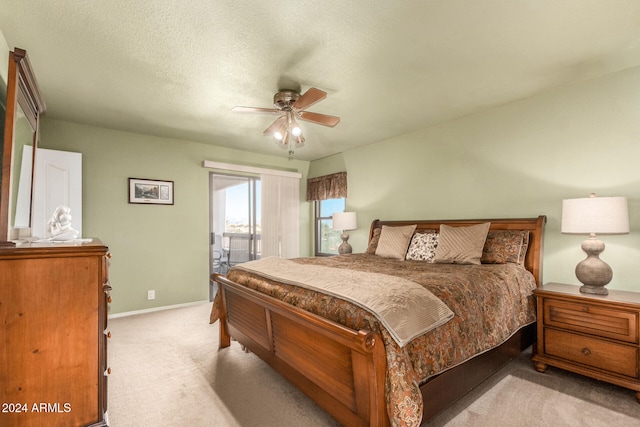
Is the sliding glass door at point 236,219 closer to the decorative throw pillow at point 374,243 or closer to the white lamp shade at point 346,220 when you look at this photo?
the white lamp shade at point 346,220

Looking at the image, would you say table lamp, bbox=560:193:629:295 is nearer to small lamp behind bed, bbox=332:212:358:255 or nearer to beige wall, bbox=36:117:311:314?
small lamp behind bed, bbox=332:212:358:255

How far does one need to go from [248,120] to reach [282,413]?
9.92ft

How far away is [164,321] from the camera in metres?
3.72

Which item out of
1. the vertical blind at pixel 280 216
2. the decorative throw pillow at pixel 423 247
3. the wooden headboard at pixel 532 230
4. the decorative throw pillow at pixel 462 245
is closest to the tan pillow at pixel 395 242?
the decorative throw pillow at pixel 423 247

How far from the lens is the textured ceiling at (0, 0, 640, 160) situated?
177 cm

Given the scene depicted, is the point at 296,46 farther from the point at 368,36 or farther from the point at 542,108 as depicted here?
the point at 542,108

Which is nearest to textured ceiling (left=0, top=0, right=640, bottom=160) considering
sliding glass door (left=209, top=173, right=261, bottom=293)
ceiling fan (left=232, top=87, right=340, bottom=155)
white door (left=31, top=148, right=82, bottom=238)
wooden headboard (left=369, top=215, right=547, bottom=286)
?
ceiling fan (left=232, top=87, right=340, bottom=155)

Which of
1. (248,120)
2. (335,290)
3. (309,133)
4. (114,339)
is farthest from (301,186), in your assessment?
(335,290)

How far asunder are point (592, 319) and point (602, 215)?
772 millimetres

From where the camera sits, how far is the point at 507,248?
2.85 m

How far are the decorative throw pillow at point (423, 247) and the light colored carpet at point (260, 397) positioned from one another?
1.20 metres

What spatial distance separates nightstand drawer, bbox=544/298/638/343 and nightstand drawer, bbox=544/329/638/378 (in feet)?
0.20

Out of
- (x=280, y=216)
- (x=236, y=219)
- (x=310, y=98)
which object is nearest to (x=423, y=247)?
(x=310, y=98)

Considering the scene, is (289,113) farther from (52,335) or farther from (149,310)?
(149,310)
